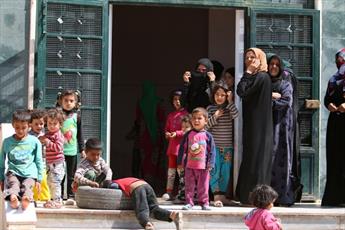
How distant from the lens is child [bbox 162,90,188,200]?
11961mm

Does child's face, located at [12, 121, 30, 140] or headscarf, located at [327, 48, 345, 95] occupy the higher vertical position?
headscarf, located at [327, 48, 345, 95]

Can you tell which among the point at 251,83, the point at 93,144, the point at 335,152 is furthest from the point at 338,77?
the point at 93,144

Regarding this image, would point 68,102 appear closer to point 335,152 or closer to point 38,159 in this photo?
point 38,159

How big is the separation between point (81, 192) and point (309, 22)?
12.0 ft

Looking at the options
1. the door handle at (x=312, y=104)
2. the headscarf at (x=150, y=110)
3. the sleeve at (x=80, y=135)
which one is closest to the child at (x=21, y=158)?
the sleeve at (x=80, y=135)

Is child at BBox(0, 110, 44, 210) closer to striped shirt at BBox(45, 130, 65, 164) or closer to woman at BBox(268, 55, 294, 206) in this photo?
striped shirt at BBox(45, 130, 65, 164)

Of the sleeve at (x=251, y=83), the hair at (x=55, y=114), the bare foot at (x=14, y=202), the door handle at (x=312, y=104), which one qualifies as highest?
the sleeve at (x=251, y=83)

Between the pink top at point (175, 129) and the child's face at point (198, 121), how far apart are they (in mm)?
852

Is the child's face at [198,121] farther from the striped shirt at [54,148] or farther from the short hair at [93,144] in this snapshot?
the striped shirt at [54,148]

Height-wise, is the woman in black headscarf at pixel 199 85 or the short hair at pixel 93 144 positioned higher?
the woman in black headscarf at pixel 199 85

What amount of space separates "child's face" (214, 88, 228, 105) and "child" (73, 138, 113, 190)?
59.3 inches

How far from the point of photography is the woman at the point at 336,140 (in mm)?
11578

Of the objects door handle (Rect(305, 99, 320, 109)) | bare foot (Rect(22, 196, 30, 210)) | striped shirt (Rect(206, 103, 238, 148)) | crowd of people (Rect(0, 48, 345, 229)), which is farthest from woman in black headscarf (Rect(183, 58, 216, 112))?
bare foot (Rect(22, 196, 30, 210))

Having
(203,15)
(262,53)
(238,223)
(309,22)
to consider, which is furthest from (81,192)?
(203,15)
